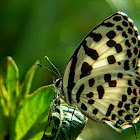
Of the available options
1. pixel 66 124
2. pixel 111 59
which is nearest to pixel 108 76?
pixel 111 59

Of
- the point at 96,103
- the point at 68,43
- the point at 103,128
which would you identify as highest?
the point at 68,43

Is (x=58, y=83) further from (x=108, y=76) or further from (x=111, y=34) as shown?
(x=111, y=34)

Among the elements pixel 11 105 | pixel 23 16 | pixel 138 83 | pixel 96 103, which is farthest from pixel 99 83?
pixel 23 16

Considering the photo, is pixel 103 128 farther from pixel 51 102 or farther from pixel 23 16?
pixel 23 16

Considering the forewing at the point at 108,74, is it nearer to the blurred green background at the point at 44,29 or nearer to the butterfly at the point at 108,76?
the butterfly at the point at 108,76

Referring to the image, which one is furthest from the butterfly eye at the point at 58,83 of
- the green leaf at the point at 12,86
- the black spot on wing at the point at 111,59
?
the black spot on wing at the point at 111,59

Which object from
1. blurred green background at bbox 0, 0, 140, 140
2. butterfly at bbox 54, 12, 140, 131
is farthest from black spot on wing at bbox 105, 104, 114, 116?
blurred green background at bbox 0, 0, 140, 140
